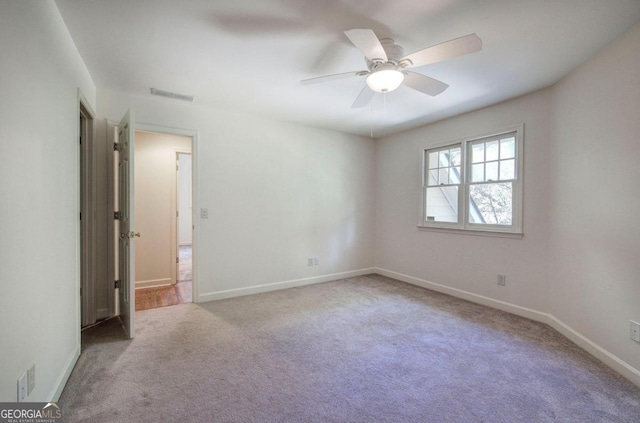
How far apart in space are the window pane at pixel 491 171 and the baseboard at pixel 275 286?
2.49 meters

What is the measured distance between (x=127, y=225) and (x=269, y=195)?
6.05ft

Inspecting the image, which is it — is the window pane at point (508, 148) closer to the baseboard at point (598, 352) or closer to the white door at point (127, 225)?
the baseboard at point (598, 352)

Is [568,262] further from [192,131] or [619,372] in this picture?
[192,131]

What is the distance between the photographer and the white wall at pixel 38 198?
4.16 ft

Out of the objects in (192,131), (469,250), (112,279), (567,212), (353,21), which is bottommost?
(112,279)

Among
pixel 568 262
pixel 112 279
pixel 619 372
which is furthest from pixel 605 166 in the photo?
pixel 112 279

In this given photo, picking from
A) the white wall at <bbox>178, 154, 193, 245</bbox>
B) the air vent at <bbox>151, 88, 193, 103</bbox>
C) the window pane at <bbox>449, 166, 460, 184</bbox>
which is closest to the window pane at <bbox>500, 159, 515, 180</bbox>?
the window pane at <bbox>449, 166, 460, 184</bbox>

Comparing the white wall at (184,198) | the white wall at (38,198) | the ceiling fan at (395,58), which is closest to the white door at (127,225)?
the white wall at (38,198)

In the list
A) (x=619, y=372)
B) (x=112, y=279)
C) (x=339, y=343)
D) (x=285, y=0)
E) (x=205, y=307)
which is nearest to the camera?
(x=285, y=0)

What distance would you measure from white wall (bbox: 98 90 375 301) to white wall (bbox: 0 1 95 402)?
4.67ft

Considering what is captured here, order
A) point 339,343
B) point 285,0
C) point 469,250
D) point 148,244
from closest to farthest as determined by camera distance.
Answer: point 285,0 < point 339,343 < point 469,250 < point 148,244

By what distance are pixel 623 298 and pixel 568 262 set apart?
66 cm

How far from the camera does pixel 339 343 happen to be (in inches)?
102

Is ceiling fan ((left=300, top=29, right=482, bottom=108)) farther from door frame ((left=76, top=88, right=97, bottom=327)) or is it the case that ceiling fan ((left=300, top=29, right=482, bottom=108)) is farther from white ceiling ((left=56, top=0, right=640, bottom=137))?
door frame ((left=76, top=88, right=97, bottom=327))
